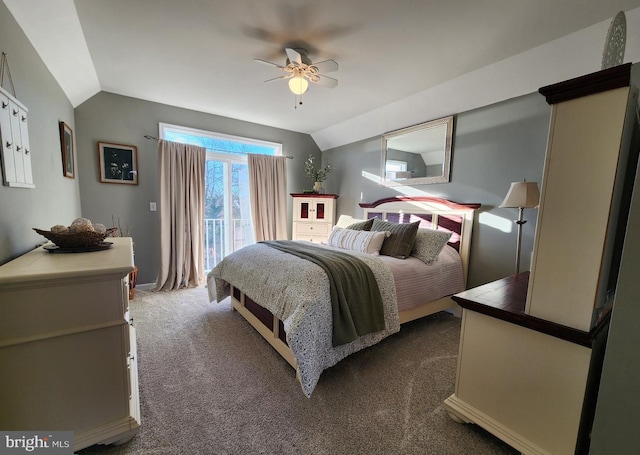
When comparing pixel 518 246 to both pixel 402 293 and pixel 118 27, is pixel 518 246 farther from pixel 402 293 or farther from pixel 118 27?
pixel 118 27

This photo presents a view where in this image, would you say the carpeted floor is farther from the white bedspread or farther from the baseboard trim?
the white bedspread

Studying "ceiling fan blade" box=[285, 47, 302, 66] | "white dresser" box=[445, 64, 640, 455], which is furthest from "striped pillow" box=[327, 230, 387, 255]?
"ceiling fan blade" box=[285, 47, 302, 66]

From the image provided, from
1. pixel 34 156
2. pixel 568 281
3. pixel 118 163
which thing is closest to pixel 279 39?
pixel 34 156

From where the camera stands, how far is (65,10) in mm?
1709

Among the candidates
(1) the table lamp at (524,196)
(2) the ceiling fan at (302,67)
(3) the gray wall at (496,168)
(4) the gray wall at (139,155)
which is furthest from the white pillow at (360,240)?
(4) the gray wall at (139,155)

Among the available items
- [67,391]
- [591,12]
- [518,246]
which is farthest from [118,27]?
[518,246]

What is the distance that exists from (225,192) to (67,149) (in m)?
1.89

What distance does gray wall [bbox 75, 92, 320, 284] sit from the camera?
10.0ft

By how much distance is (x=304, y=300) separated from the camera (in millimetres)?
1637

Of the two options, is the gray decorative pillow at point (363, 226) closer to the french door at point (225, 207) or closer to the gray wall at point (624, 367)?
the french door at point (225, 207)

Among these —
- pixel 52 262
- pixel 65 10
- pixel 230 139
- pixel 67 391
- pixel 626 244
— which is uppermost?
pixel 65 10

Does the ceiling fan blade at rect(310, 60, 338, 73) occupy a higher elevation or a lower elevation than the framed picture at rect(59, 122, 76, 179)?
higher

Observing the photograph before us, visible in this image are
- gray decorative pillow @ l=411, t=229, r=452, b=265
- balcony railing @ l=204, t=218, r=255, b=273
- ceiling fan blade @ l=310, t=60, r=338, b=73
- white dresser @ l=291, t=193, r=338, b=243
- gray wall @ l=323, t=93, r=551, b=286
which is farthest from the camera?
white dresser @ l=291, t=193, r=338, b=243

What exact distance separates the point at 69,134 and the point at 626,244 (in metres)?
4.02
